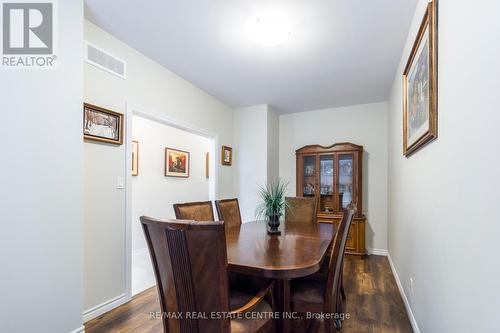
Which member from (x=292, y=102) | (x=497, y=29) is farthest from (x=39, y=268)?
(x=292, y=102)

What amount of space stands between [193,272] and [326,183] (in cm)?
367

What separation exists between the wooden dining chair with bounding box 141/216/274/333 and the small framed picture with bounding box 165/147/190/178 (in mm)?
3684

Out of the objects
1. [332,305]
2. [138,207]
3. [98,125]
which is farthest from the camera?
[138,207]

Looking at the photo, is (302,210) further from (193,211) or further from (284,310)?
(284,310)

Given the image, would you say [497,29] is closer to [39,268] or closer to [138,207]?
[39,268]

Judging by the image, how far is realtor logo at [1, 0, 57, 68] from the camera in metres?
1.61

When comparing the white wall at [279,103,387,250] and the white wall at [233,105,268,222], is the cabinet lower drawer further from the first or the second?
the white wall at [233,105,268,222]

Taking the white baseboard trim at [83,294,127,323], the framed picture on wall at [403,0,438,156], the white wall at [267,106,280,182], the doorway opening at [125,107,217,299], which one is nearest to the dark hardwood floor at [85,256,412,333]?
the white baseboard trim at [83,294,127,323]

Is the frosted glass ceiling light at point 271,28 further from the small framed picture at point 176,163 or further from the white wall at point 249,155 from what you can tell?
the small framed picture at point 176,163

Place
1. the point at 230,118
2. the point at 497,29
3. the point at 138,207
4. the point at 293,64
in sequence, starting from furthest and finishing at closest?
the point at 230,118, the point at 138,207, the point at 293,64, the point at 497,29

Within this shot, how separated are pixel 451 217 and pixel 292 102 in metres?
3.42

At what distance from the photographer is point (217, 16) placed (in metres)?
2.14

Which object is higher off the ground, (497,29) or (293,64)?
(293,64)

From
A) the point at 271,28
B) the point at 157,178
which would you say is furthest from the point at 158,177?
the point at 271,28
